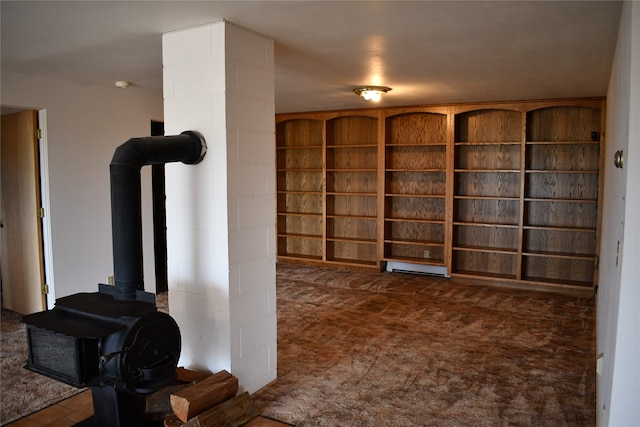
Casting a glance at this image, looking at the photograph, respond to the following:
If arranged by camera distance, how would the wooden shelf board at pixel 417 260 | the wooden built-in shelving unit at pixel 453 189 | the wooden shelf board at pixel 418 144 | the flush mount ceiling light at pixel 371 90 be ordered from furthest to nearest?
the wooden shelf board at pixel 417 260
the wooden shelf board at pixel 418 144
the wooden built-in shelving unit at pixel 453 189
the flush mount ceiling light at pixel 371 90

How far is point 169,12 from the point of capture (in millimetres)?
2479

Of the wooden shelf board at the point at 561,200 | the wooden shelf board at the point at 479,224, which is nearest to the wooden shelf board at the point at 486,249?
the wooden shelf board at the point at 479,224

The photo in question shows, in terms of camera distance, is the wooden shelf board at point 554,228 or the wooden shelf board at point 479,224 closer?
the wooden shelf board at point 554,228

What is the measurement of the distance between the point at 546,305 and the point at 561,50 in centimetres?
284

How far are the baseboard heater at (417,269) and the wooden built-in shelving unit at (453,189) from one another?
123 millimetres

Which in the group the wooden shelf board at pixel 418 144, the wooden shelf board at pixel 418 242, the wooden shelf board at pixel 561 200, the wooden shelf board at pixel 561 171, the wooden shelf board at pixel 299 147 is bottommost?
the wooden shelf board at pixel 418 242

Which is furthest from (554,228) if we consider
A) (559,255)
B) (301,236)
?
(301,236)

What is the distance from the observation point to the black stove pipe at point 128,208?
7.84ft

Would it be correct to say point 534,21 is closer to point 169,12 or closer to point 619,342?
point 619,342

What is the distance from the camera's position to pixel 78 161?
452 centimetres

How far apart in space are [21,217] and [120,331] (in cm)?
314

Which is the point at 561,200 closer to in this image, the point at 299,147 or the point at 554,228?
the point at 554,228

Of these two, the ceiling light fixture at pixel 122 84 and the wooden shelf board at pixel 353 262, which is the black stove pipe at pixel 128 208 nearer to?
the ceiling light fixture at pixel 122 84

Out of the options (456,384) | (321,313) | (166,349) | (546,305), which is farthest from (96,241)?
(546,305)
